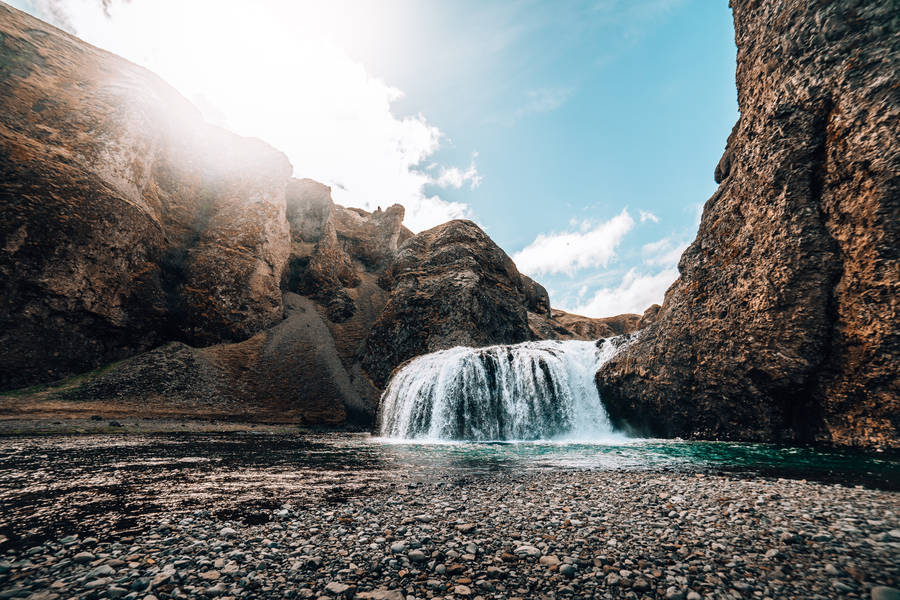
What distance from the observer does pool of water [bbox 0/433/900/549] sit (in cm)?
644

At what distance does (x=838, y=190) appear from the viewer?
1459cm

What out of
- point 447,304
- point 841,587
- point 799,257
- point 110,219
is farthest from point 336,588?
point 110,219

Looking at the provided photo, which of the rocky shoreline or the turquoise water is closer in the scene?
the rocky shoreline

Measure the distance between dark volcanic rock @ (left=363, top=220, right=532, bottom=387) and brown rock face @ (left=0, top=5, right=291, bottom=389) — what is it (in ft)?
71.1

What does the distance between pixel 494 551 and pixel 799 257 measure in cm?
1975

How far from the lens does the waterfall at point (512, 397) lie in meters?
24.7

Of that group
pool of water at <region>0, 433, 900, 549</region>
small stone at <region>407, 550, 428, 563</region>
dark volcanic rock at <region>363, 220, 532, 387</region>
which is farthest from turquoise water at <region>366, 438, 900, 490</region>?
dark volcanic rock at <region>363, 220, 532, 387</region>

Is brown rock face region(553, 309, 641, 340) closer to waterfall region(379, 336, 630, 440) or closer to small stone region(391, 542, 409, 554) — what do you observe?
waterfall region(379, 336, 630, 440)

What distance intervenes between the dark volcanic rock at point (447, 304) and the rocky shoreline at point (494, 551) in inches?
1633

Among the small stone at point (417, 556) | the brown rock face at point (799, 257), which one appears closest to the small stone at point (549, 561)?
the small stone at point (417, 556)

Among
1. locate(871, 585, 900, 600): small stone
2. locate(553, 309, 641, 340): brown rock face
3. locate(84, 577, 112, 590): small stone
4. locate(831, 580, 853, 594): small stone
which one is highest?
locate(553, 309, 641, 340): brown rock face

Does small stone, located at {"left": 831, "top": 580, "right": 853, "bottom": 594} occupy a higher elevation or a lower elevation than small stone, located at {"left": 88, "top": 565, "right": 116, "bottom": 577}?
higher

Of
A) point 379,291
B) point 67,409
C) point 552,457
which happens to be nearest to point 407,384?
point 552,457

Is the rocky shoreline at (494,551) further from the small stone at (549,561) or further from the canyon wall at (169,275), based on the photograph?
the canyon wall at (169,275)
